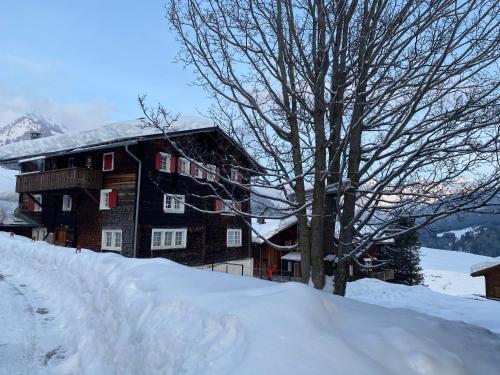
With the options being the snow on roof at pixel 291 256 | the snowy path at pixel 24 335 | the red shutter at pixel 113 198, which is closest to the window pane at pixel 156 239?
the red shutter at pixel 113 198

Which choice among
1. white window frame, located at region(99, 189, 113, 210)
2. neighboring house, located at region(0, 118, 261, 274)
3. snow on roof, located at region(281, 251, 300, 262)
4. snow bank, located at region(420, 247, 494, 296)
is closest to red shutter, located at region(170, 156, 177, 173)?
neighboring house, located at region(0, 118, 261, 274)

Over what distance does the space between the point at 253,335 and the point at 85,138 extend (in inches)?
917

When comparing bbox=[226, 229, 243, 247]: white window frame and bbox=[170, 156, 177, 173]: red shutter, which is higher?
bbox=[170, 156, 177, 173]: red shutter

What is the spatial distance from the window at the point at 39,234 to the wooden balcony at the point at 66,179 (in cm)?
337

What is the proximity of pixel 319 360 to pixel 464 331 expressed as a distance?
2.44 meters

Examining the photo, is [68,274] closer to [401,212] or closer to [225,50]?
[225,50]

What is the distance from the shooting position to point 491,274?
1727 cm

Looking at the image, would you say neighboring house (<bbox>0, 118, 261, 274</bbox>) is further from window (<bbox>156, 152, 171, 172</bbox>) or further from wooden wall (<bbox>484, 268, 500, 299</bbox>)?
wooden wall (<bbox>484, 268, 500, 299</bbox>)

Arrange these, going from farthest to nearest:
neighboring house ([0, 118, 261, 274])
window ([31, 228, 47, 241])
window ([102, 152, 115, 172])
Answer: window ([31, 228, 47, 241])
window ([102, 152, 115, 172])
neighboring house ([0, 118, 261, 274])

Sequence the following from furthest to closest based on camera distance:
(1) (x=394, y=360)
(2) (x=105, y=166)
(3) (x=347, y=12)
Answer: (2) (x=105, y=166) < (3) (x=347, y=12) < (1) (x=394, y=360)

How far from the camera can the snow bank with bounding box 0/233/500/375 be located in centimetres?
248

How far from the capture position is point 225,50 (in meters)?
5.52

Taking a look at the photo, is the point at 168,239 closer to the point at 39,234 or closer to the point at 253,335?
the point at 39,234

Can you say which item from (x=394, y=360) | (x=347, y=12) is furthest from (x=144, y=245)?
(x=394, y=360)
